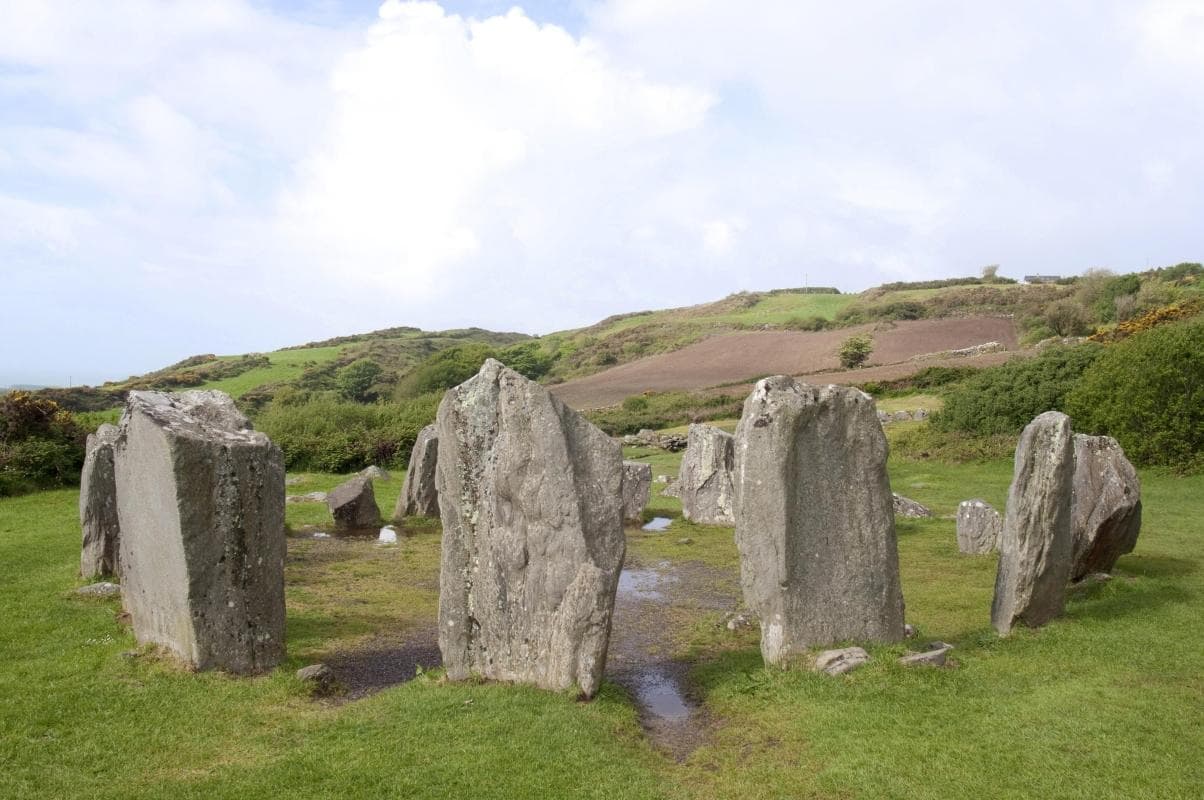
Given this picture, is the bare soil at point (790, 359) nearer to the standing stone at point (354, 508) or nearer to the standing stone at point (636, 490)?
the standing stone at point (636, 490)

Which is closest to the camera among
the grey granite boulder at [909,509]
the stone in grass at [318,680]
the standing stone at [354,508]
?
the stone in grass at [318,680]

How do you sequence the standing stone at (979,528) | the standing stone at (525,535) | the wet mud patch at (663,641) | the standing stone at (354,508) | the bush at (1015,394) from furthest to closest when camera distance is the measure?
1. the bush at (1015,394)
2. the standing stone at (354,508)
3. the standing stone at (979,528)
4. the standing stone at (525,535)
5. the wet mud patch at (663,641)

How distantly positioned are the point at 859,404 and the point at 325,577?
412 inches

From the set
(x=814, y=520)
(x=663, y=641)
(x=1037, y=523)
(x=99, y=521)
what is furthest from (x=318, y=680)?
(x=1037, y=523)

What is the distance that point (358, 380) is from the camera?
7581 centimetres

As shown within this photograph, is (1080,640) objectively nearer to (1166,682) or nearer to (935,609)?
(1166,682)

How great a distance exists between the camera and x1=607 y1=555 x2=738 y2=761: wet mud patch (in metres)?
9.57

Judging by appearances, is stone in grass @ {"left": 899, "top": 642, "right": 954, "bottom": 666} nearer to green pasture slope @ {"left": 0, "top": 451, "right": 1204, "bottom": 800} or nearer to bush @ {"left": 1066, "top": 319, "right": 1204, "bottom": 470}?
green pasture slope @ {"left": 0, "top": 451, "right": 1204, "bottom": 800}

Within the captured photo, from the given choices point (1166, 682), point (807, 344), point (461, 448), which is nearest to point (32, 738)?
point (461, 448)

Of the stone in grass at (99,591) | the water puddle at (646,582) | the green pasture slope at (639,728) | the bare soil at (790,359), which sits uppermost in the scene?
the bare soil at (790,359)

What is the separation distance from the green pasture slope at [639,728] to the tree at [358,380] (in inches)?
2412

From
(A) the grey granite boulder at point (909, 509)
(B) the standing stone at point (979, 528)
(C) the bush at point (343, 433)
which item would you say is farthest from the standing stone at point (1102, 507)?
(C) the bush at point (343, 433)

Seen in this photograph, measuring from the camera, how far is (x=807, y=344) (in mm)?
67500

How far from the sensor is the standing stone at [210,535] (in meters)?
9.82
